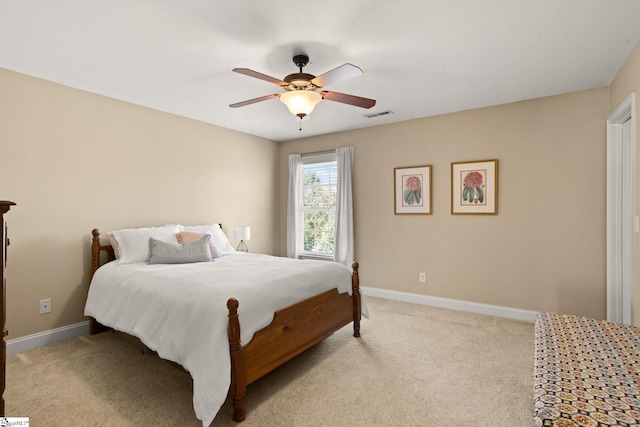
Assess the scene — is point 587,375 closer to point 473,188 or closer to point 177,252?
point 473,188

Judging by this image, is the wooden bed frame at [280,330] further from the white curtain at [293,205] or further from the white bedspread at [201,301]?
the white curtain at [293,205]

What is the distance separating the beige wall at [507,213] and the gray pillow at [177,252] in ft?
7.77

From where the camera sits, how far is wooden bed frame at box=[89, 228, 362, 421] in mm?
1984

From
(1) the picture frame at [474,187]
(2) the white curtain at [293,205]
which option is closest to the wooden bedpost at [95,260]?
(2) the white curtain at [293,205]

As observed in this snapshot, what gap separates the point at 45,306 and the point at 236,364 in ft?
7.78

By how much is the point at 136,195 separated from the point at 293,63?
239cm

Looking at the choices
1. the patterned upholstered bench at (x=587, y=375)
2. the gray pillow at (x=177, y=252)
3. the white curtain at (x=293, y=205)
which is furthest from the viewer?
the white curtain at (x=293, y=205)

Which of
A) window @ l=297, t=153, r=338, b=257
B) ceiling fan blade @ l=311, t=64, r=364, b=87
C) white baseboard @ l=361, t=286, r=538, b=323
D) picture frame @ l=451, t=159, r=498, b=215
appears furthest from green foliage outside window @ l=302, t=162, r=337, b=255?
ceiling fan blade @ l=311, t=64, r=364, b=87

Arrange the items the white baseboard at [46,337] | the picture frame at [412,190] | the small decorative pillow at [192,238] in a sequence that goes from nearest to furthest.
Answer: the white baseboard at [46,337] → the small decorative pillow at [192,238] → the picture frame at [412,190]

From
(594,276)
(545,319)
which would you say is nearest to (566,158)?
(594,276)

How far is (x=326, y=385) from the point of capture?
7.83ft

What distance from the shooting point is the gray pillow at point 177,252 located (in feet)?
10.7

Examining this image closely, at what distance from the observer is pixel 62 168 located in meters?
3.21

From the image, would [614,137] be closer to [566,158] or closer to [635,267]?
[566,158]
